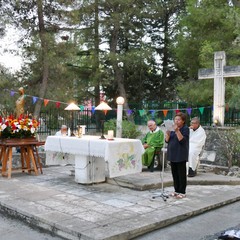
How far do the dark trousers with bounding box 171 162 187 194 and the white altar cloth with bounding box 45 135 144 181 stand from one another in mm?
886

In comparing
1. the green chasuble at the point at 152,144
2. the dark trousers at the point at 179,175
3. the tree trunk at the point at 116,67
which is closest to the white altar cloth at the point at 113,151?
the dark trousers at the point at 179,175

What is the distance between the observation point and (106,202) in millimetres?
5402

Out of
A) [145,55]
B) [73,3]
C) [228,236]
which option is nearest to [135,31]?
[145,55]

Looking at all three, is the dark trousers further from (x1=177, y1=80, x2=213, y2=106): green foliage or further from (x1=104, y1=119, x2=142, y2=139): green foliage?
(x1=177, y1=80, x2=213, y2=106): green foliage

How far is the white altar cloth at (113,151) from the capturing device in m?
5.96

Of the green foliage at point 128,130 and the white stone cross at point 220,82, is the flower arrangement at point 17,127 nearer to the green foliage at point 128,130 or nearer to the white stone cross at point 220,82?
the white stone cross at point 220,82

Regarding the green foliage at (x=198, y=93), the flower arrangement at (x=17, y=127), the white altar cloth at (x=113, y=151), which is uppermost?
the green foliage at (x=198, y=93)

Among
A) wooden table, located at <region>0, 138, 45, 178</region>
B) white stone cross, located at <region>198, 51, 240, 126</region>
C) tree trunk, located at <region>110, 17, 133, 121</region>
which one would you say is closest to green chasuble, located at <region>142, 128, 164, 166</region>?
wooden table, located at <region>0, 138, 45, 178</region>

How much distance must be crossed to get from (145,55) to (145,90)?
398cm

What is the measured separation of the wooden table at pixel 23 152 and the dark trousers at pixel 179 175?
325 centimetres

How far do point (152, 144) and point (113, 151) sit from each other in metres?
2.18

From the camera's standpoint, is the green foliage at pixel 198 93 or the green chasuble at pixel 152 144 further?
the green foliage at pixel 198 93

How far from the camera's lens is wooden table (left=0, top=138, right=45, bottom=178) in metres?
7.29

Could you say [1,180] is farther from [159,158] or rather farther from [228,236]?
[228,236]
